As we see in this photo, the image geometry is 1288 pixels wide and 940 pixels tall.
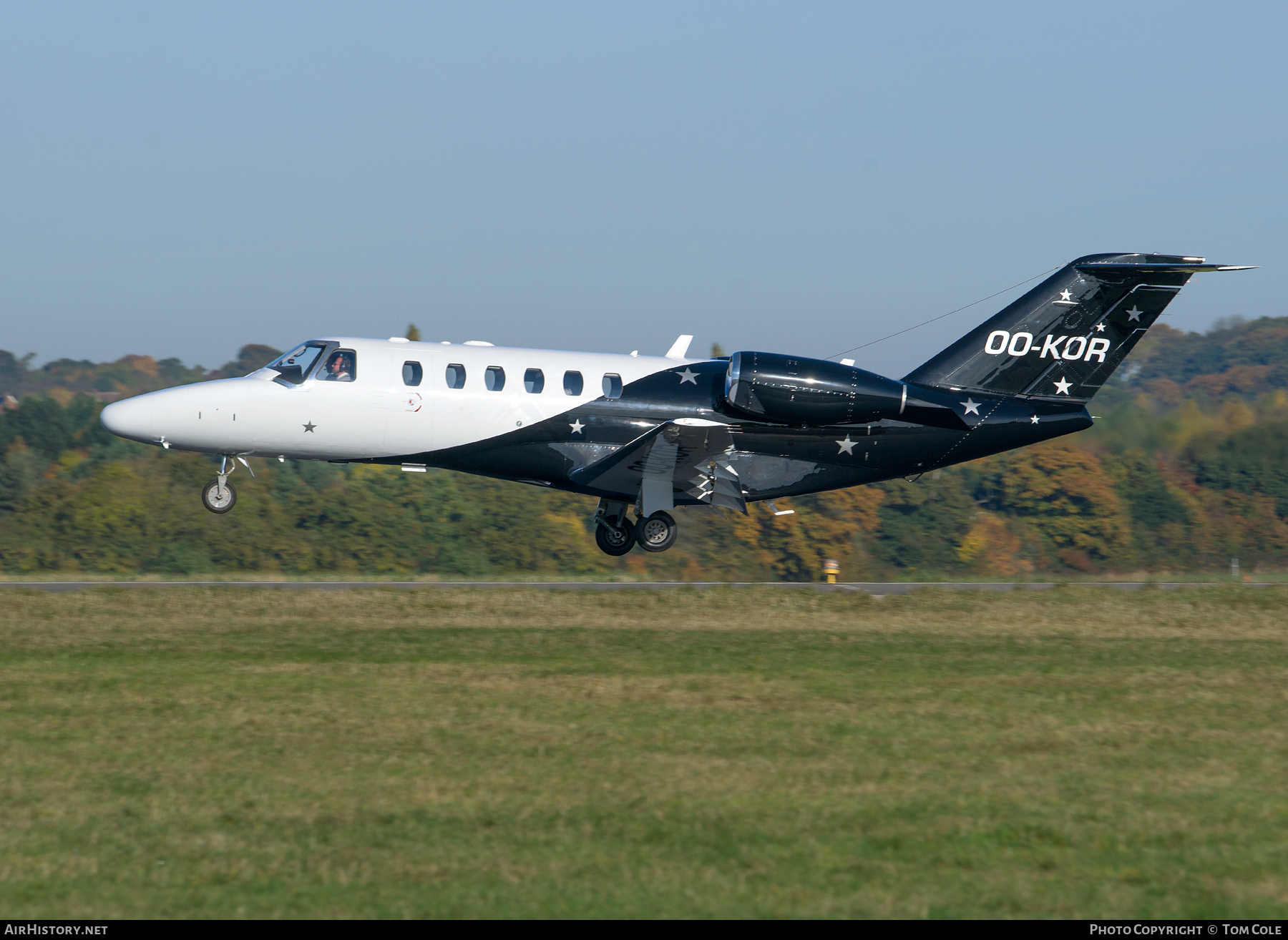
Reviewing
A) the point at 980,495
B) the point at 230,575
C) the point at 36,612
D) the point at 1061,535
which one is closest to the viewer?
the point at 36,612

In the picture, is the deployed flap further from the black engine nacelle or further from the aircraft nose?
the aircraft nose

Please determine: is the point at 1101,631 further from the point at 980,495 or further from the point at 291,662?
the point at 980,495

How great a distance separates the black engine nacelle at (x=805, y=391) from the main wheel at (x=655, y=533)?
2.56 metres

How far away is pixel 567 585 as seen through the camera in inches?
964

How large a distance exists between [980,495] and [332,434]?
122 ft

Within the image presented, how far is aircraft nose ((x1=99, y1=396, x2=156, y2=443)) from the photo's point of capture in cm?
1961

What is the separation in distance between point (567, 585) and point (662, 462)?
5346 millimetres

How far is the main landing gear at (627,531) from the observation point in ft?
69.5

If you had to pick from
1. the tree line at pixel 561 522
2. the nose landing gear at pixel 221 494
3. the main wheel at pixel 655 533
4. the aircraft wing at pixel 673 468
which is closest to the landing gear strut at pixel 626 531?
the main wheel at pixel 655 533

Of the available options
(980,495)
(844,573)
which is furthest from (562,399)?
(980,495)

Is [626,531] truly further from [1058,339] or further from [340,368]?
[1058,339]

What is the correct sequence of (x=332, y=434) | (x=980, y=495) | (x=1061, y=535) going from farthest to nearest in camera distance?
(x=980, y=495)
(x=1061, y=535)
(x=332, y=434)

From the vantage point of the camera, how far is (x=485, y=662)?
13922 mm

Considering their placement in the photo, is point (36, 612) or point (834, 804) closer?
point (834, 804)
